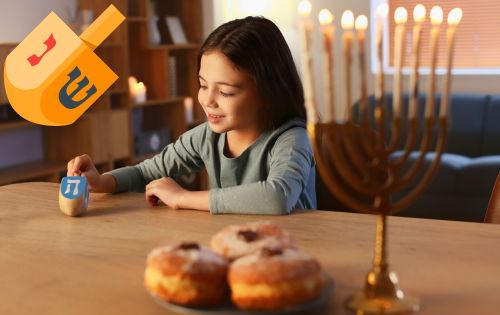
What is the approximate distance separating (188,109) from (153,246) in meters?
4.00

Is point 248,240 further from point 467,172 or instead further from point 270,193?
point 467,172

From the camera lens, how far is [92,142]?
426 cm

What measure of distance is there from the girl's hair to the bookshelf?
7.27 feet

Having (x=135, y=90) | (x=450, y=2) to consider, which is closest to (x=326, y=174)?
(x=135, y=90)

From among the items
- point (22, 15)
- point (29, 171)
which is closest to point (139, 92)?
point (22, 15)

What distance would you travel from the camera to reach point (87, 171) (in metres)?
1.74

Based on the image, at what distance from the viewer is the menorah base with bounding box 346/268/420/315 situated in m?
0.86

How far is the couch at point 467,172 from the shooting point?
4.08 meters

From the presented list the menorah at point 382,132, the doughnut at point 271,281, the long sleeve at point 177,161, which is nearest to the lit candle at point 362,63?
the menorah at point 382,132

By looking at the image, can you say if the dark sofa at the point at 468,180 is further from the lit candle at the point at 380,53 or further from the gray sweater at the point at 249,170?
the lit candle at the point at 380,53

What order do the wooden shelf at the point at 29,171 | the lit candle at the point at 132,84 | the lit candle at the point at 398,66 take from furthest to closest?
the lit candle at the point at 132,84
the wooden shelf at the point at 29,171
the lit candle at the point at 398,66

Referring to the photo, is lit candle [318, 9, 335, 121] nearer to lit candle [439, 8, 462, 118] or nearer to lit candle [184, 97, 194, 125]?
lit candle [439, 8, 462, 118]

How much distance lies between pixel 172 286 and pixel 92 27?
141 inches

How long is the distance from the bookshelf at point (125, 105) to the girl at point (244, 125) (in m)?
2.08
